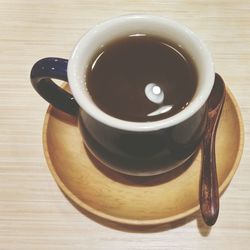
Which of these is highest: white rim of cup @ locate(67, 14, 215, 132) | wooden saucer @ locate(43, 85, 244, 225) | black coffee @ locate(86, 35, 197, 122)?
white rim of cup @ locate(67, 14, 215, 132)

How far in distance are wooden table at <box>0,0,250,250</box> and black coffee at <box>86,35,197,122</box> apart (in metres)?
0.20

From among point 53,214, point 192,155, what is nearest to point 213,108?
point 192,155

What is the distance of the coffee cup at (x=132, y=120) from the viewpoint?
Answer: 0.64 meters

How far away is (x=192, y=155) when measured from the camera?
787mm

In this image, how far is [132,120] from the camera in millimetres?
686

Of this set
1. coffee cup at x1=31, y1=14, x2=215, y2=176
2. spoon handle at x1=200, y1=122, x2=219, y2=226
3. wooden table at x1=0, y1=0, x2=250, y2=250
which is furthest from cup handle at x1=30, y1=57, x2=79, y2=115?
spoon handle at x1=200, y1=122, x2=219, y2=226

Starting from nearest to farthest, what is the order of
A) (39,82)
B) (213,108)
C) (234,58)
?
(39,82) → (213,108) → (234,58)

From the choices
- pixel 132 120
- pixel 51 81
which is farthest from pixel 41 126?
pixel 132 120

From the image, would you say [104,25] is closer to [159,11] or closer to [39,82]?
[39,82]

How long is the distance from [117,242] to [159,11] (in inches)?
21.0

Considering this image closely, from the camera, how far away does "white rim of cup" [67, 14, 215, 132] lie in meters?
0.63

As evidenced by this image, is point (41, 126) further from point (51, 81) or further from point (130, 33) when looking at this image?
point (130, 33)

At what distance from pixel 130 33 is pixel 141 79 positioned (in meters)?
0.09

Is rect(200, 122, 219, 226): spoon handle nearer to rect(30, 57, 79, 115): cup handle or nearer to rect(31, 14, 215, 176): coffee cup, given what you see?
rect(31, 14, 215, 176): coffee cup
